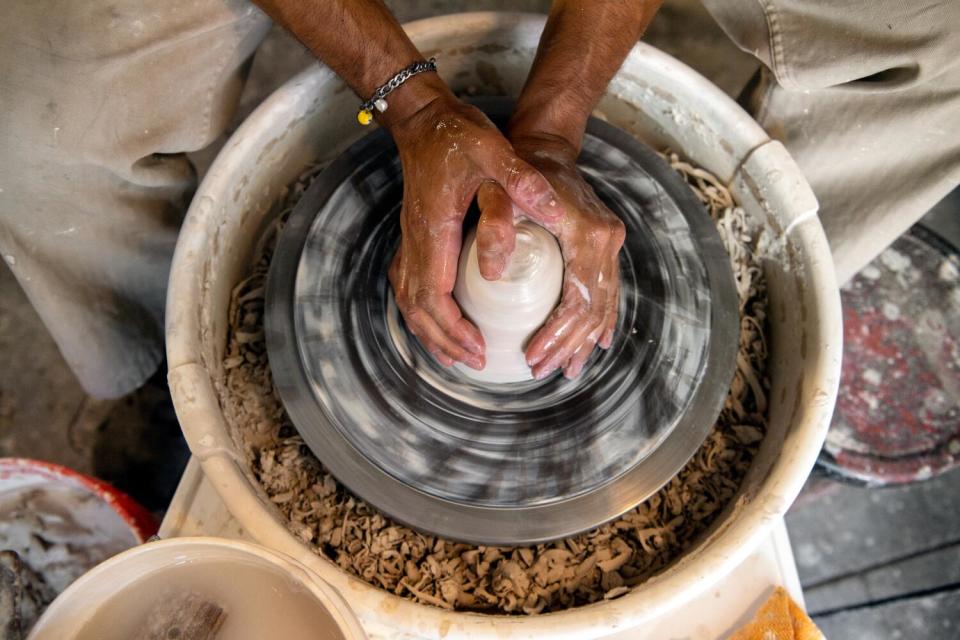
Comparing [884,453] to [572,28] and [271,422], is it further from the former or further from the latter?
[271,422]

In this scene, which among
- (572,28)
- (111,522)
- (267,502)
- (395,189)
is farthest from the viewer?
(111,522)

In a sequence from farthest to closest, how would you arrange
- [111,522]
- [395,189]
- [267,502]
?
Answer: 1. [111,522]
2. [395,189]
3. [267,502]

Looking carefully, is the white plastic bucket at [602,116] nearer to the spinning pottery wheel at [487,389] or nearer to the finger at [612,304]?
the spinning pottery wheel at [487,389]

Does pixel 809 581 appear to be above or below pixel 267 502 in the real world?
below

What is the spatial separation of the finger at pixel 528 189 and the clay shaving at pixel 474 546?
1.64 ft

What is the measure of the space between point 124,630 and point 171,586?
0.07m

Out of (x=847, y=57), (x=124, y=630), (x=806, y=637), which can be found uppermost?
(x=847, y=57)

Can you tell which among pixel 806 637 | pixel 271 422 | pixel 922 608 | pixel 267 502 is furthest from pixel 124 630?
pixel 922 608

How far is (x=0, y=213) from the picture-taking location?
128 cm

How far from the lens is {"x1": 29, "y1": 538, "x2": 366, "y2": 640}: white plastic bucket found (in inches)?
29.4

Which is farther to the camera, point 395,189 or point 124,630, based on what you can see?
point 395,189

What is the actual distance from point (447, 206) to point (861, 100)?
2.47ft

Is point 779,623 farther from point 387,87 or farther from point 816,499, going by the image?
point 387,87

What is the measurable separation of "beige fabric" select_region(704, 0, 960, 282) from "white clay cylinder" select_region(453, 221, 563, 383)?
0.56 meters
